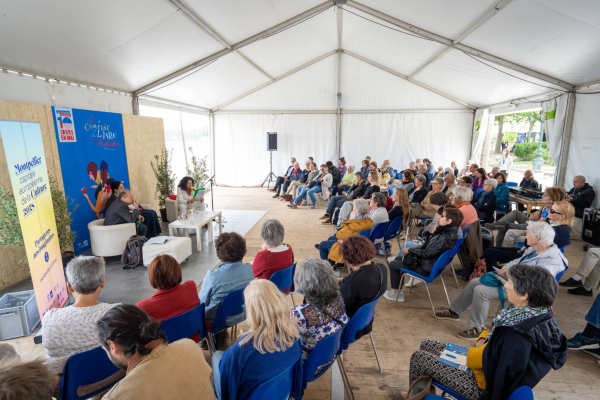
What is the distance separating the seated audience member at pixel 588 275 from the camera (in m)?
3.47

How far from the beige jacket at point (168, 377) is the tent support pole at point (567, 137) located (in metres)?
7.66

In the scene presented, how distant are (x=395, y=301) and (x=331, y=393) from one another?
1531 mm

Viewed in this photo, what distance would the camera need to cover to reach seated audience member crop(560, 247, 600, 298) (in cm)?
A: 347

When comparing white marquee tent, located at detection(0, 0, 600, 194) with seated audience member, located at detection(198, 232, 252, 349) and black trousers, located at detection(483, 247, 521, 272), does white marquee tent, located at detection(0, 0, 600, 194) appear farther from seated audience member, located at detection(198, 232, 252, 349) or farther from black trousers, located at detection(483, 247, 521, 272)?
seated audience member, located at detection(198, 232, 252, 349)

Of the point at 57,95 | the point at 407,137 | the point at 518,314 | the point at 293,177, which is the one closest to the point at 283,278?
the point at 518,314

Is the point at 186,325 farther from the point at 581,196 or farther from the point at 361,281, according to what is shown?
the point at 581,196

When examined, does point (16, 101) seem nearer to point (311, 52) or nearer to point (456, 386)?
point (456, 386)

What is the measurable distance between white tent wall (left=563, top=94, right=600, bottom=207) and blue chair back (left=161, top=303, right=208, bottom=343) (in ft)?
22.0

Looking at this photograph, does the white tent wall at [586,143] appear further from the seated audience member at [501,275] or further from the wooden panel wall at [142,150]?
the wooden panel wall at [142,150]

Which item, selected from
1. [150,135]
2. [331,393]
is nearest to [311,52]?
[150,135]

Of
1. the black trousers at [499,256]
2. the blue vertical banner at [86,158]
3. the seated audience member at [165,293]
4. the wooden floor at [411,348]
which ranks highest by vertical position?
the blue vertical banner at [86,158]

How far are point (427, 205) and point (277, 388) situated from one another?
191 inches

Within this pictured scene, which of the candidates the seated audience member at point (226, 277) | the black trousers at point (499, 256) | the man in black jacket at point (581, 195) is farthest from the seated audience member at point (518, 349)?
the man in black jacket at point (581, 195)

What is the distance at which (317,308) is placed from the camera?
1788 mm
